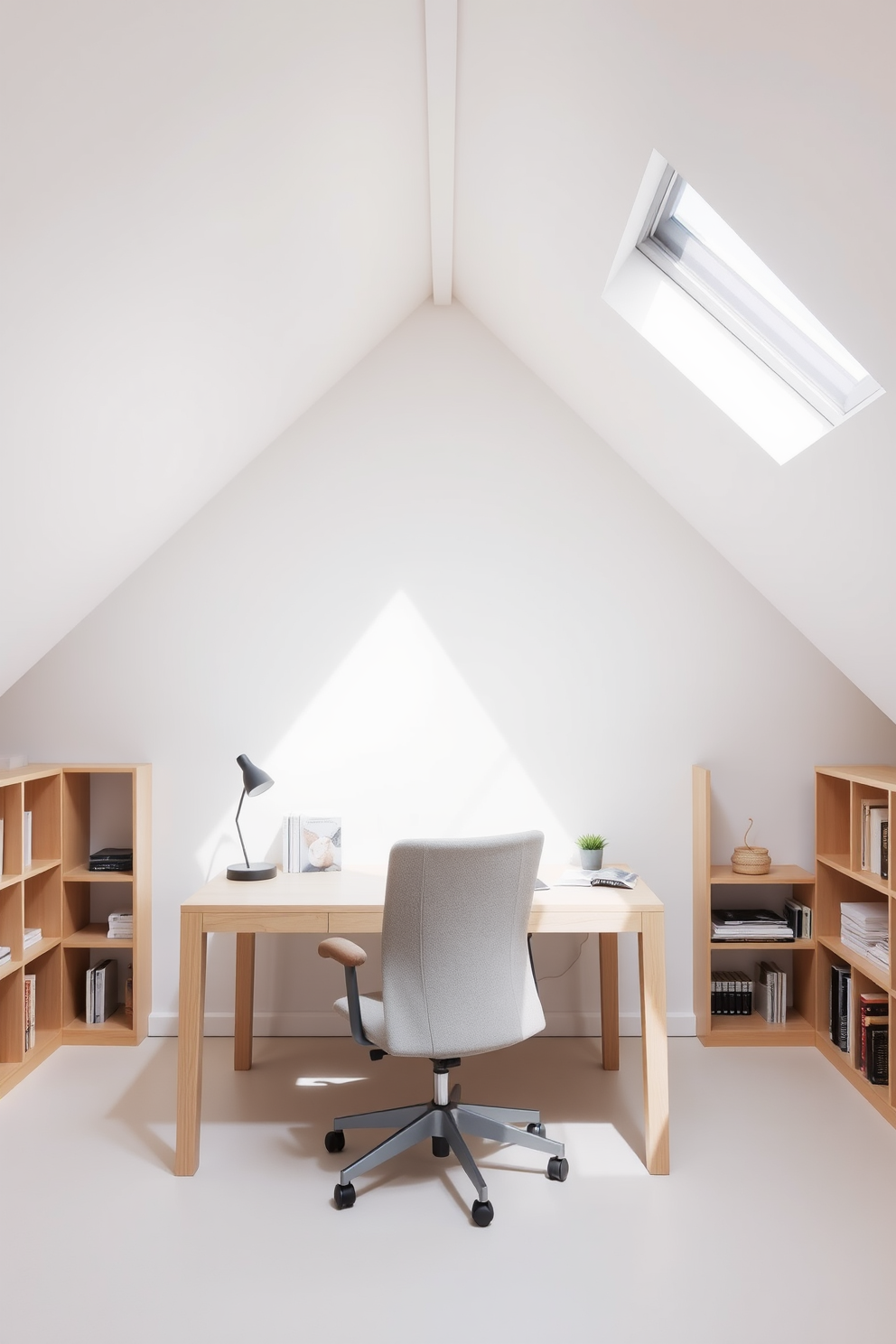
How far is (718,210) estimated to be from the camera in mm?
2125

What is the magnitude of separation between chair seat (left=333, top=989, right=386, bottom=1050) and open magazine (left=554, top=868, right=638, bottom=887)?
0.83 metres

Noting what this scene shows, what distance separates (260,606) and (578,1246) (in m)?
2.55

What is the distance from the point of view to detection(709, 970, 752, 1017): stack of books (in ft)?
12.7

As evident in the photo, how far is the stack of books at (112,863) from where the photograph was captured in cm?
383

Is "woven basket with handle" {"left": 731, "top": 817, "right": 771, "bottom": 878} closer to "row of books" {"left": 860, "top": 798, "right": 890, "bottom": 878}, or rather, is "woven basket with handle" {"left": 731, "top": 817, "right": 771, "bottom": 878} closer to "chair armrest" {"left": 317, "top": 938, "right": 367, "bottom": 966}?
"row of books" {"left": 860, "top": 798, "right": 890, "bottom": 878}

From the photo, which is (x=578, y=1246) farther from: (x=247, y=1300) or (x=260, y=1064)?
(x=260, y=1064)

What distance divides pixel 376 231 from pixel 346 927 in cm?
225

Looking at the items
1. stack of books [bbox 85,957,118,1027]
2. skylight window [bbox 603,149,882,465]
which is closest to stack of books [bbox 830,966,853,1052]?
skylight window [bbox 603,149,882,465]

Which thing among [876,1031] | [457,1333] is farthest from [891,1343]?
[876,1031]

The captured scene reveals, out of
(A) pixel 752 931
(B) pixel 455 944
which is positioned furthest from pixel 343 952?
(A) pixel 752 931

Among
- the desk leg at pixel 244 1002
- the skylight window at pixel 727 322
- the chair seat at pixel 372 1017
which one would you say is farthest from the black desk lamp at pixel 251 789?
the skylight window at pixel 727 322

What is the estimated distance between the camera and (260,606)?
13.0ft

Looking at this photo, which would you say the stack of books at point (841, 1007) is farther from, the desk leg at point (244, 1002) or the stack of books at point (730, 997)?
the desk leg at point (244, 1002)

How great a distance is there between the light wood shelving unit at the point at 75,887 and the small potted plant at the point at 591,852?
1742 mm
